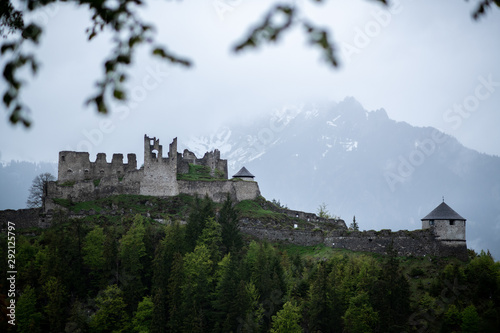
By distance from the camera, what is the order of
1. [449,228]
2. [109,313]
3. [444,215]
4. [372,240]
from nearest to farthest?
1. [109,313]
2. [449,228]
3. [444,215]
4. [372,240]

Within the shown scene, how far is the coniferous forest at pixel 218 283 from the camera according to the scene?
42844 millimetres

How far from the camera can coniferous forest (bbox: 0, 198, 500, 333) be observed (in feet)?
141

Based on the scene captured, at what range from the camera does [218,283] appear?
49094 mm

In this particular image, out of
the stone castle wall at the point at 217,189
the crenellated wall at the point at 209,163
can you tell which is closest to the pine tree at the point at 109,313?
the stone castle wall at the point at 217,189

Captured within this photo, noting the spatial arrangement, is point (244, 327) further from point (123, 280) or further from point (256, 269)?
point (123, 280)

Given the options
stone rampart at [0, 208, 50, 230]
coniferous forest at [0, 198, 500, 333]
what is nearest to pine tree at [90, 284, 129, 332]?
coniferous forest at [0, 198, 500, 333]

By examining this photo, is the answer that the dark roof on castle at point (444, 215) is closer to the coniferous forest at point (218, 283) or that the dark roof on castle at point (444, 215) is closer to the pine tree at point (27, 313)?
the coniferous forest at point (218, 283)

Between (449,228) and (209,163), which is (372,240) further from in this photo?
(209,163)

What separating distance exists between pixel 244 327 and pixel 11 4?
39694mm

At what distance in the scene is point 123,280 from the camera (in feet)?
171

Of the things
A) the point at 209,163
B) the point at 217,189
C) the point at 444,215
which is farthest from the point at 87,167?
the point at 444,215

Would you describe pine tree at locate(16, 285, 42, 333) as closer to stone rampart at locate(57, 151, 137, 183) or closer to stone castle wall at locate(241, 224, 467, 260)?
stone rampart at locate(57, 151, 137, 183)

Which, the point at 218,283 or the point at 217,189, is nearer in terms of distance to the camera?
the point at 218,283

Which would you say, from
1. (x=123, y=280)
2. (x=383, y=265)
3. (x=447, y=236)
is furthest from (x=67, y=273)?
(x=447, y=236)
